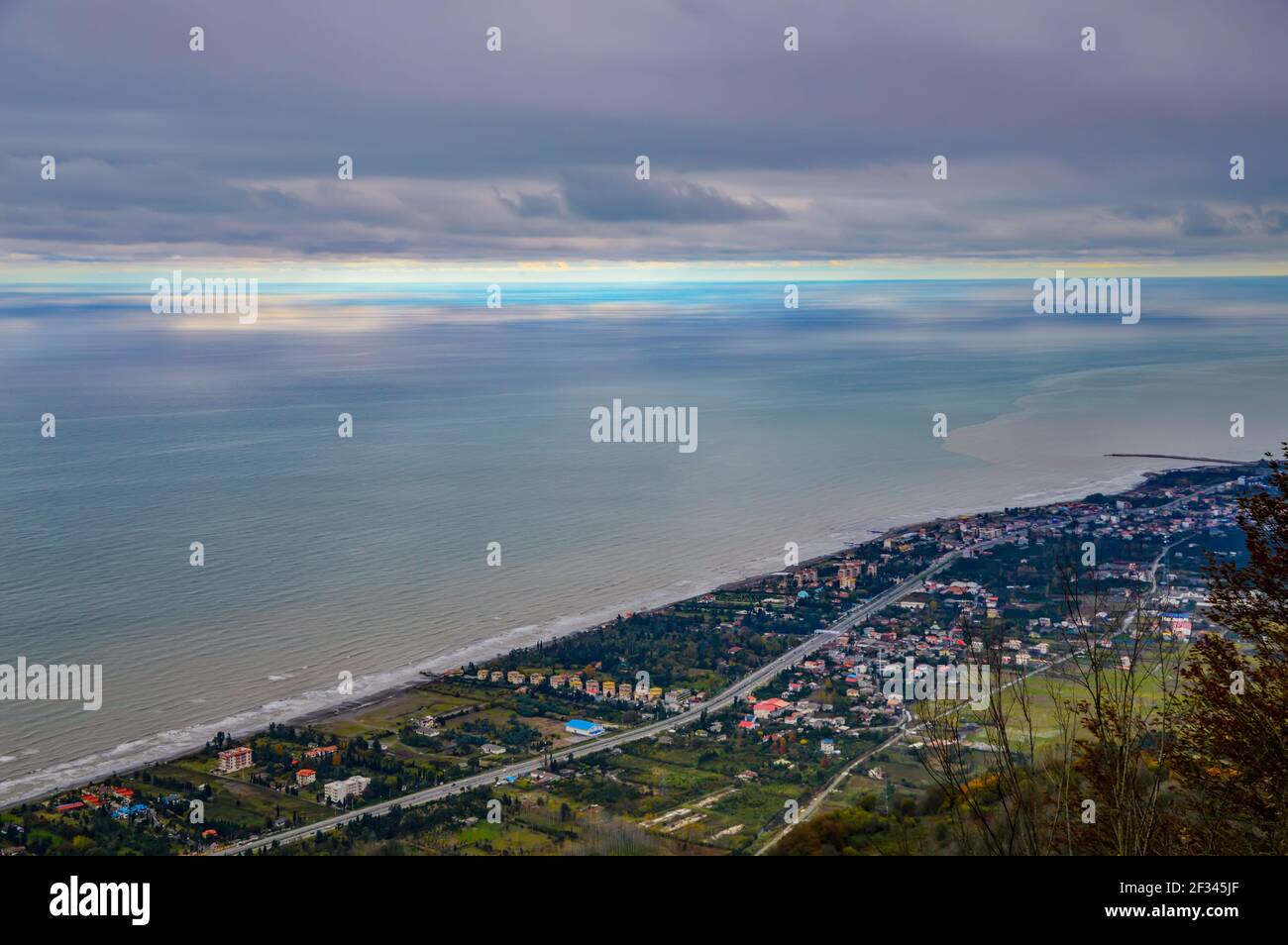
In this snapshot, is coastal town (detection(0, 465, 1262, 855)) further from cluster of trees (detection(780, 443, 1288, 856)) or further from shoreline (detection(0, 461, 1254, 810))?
cluster of trees (detection(780, 443, 1288, 856))

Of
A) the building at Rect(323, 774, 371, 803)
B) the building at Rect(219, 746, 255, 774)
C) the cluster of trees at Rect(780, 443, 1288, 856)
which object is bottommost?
the building at Rect(323, 774, 371, 803)

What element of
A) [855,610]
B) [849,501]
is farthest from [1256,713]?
[849,501]

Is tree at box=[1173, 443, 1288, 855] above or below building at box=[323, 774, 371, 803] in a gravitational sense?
above

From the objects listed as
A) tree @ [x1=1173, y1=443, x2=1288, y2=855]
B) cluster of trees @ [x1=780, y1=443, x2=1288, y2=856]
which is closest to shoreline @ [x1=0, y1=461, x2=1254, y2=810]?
cluster of trees @ [x1=780, y1=443, x2=1288, y2=856]

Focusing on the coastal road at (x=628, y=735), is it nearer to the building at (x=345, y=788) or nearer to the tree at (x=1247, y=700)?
the building at (x=345, y=788)

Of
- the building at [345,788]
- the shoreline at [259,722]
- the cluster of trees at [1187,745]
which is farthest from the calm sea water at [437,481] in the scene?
the cluster of trees at [1187,745]
